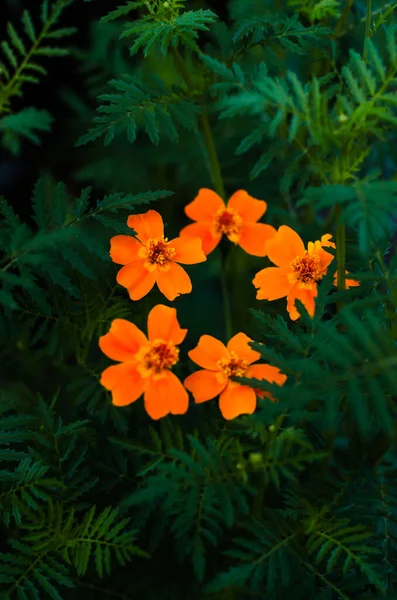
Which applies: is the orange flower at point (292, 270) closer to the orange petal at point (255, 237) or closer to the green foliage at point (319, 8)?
the orange petal at point (255, 237)

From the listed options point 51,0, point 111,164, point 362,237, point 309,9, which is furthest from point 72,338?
point 51,0

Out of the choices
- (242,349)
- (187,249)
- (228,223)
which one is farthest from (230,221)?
(242,349)

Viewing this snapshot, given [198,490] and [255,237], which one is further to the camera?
[255,237]

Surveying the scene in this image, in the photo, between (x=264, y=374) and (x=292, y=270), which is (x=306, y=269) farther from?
(x=264, y=374)

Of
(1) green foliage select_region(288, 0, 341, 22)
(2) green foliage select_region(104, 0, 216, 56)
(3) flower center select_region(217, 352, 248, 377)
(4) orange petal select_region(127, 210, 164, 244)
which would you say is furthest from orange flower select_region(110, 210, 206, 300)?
(1) green foliage select_region(288, 0, 341, 22)

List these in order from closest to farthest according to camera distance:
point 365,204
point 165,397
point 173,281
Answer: point 365,204 < point 165,397 < point 173,281

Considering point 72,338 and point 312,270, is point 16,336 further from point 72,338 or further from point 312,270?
point 312,270
